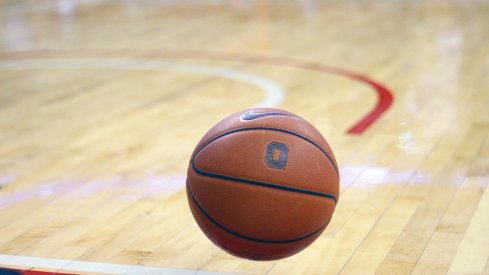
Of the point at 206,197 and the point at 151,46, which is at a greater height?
the point at 206,197

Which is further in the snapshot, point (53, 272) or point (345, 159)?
point (345, 159)

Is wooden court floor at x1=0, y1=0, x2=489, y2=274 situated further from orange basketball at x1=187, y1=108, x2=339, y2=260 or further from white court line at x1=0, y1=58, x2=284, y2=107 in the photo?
orange basketball at x1=187, y1=108, x2=339, y2=260

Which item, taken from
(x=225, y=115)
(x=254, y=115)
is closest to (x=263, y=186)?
(x=254, y=115)

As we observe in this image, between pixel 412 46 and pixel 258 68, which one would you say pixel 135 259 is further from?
pixel 412 46

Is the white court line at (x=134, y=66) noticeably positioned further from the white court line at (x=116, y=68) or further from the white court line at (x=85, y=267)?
the white court line at (x=85, y=267)

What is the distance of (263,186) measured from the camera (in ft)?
9.52

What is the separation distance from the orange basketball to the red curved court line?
6.72 feet

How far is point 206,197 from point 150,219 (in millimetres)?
894

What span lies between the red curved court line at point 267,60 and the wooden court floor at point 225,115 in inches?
1.0

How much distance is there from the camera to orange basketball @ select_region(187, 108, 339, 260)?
2.90m

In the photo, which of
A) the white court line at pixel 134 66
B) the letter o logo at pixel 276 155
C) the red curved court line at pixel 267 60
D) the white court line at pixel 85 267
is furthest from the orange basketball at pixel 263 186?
the white court line at pixel 134 66

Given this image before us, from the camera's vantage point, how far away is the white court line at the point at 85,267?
325cm

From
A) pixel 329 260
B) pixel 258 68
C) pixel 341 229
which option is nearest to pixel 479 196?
pixel 341 229

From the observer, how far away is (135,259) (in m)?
3.38
